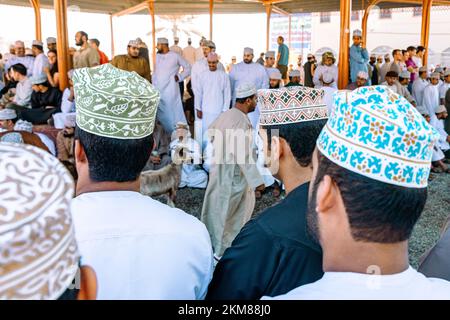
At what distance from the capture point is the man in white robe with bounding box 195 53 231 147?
6645mm

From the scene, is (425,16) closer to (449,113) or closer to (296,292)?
(449,113)

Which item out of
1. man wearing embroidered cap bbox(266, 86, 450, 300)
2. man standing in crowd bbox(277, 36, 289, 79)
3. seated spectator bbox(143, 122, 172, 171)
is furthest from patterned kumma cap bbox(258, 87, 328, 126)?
man standing in crowd bbox(277, 36, 289, 79)

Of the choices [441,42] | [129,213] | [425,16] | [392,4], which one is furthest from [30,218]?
[441,42]

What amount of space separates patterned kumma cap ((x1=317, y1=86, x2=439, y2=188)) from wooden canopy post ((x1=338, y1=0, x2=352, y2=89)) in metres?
5.87

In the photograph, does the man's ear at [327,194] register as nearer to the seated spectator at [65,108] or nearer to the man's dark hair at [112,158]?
the man's dark hair at [112,158]

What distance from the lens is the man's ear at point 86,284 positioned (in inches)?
26.9

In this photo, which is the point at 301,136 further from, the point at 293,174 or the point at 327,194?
the point at 327,194

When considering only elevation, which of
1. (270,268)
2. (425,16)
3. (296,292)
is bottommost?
(270,268)

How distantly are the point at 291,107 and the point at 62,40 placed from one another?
553 centimetres

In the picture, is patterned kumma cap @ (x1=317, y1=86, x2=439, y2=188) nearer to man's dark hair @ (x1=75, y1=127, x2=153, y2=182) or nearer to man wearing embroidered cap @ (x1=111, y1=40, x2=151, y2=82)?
man's dark hair @ (x1=75, y1=127, x2=153, y2=182)

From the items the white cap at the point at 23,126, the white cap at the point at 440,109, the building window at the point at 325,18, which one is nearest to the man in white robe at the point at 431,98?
the white cap at the point at 440,109

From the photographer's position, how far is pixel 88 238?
3.55ft

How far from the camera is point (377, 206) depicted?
0.87 meters

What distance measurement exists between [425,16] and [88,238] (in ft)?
37.0
